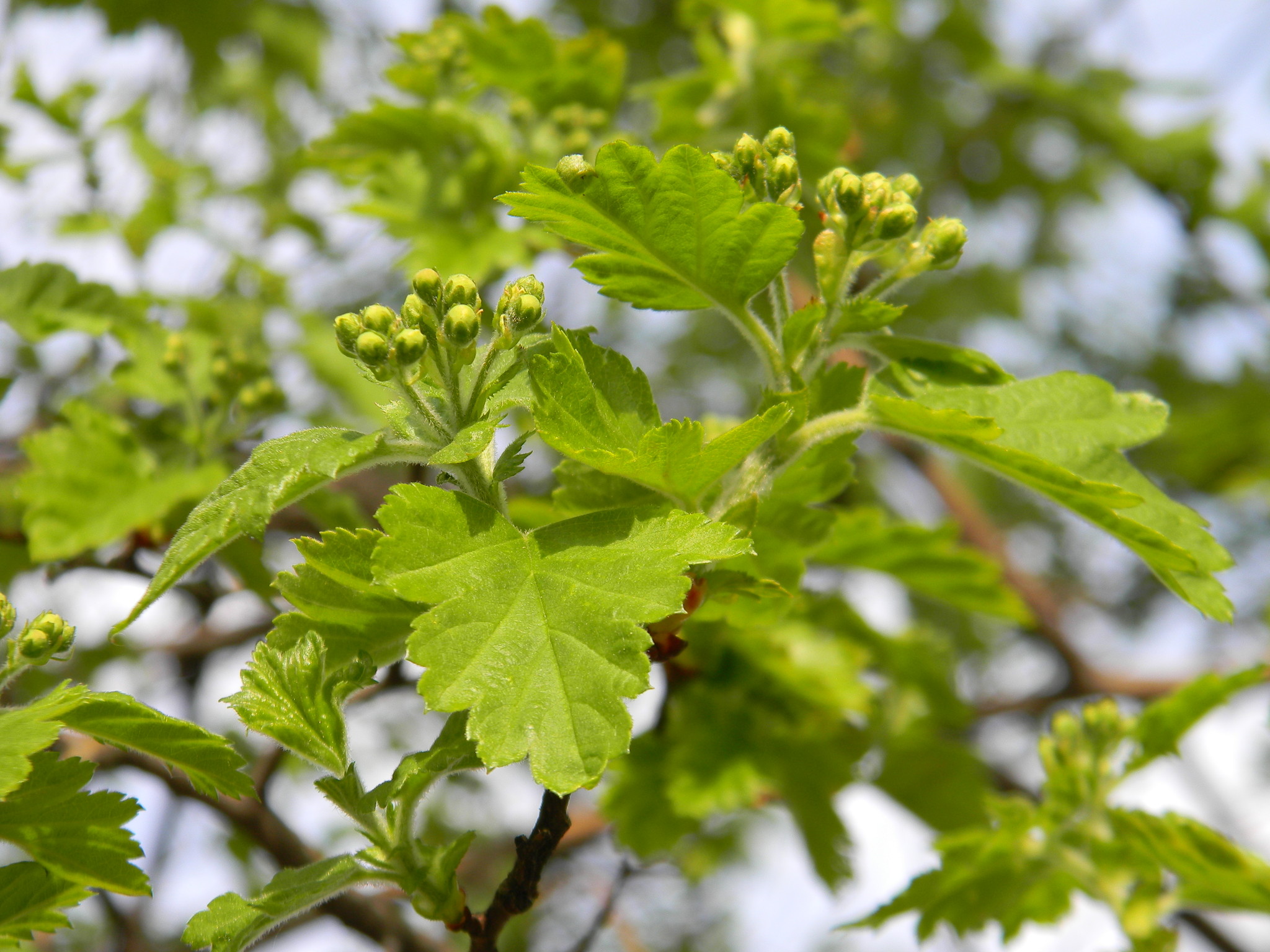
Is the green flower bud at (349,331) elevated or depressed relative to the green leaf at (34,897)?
elevated

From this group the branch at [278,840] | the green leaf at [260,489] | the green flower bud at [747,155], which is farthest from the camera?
the branch at [278,840]

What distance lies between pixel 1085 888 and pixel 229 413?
1.70 metres

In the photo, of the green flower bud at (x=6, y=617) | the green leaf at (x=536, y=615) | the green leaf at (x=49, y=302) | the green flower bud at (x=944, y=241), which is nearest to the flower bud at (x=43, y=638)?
the green flower bud at (x=6, y=617)

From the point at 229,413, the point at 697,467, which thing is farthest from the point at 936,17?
the point at 697,467

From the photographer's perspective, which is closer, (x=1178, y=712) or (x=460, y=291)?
(x=460, y=291)

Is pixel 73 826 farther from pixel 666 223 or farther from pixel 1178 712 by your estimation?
pixel 1178 712

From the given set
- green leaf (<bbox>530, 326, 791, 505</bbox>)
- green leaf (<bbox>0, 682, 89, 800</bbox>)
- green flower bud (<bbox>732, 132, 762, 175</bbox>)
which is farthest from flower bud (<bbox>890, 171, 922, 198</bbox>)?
green leaf (<bbox>0, 682, 89, 800</bbox>)

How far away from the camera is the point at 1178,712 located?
1605 mm

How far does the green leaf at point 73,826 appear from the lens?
1077mm

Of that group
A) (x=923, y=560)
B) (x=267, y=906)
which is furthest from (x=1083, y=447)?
(x=267, y=906)

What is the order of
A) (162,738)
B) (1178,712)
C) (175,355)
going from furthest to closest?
(175,355), (1178,712), (162,738)

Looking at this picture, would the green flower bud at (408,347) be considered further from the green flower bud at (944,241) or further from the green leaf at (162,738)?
the green flower bud at (944,241)

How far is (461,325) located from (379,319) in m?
0.08

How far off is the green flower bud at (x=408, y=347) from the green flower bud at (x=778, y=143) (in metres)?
0.46
